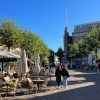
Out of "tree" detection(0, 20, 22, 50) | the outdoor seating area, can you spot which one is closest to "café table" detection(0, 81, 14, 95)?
the outdoor seating area

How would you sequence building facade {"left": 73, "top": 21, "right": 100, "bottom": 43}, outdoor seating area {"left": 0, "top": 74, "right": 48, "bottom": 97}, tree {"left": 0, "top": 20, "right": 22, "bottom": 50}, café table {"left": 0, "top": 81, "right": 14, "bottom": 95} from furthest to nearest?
building facade {"left": 73, "top": 21, "right": 100, "bottom": 43} → tree {"left": 0, "top": 20, "right": 22, "bottom": 50} → outdoor seating area {"left": 0, "top": 74, "right": 48, "bottom": 97} → café table {"left": 0, "top": 81, "right": 14, "bottom": 95}

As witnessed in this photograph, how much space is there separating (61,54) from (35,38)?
106 metres

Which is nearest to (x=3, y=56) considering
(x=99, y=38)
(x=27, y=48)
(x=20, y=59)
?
(x=20, y=59)

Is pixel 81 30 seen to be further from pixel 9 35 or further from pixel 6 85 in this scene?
pixel 6 85

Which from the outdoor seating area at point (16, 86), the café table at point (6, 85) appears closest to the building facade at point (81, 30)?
the outdoor seating area at point (16, 86)

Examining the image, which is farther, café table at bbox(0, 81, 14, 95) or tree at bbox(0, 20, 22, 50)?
tree at bbox(0, 20, 22, 50)

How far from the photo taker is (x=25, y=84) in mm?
22109

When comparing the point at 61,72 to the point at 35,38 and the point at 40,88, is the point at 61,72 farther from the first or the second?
the point at 35,38

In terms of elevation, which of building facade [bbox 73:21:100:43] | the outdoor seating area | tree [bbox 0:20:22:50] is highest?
building facade [bbox 73:21:100:43]

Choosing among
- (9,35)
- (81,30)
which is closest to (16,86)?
(9,35)

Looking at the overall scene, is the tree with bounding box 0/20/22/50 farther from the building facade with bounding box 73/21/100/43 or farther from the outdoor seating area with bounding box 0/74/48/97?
the building facade with bounding box 73/21/100/43

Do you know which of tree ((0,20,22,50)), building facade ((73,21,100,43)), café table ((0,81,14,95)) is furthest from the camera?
building facade ((73,21,100,43))

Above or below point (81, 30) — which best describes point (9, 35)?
below

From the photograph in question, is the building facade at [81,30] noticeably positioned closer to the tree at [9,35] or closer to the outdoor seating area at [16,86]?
the tree at [9,35]
